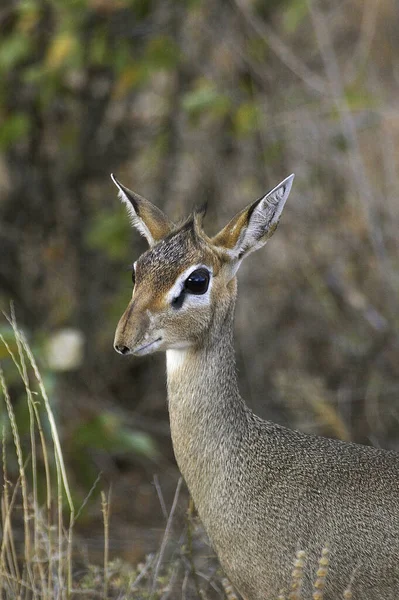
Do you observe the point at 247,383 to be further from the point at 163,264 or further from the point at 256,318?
the point at 163,264

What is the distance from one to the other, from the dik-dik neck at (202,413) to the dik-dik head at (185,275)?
0.07m

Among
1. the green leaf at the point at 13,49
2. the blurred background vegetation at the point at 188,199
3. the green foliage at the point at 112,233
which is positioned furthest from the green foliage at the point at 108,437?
the green leaf at the point at 13,49

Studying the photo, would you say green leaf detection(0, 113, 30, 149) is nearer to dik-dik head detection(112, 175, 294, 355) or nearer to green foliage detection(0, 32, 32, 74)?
green foliage detection(0, 32, 32, 74)

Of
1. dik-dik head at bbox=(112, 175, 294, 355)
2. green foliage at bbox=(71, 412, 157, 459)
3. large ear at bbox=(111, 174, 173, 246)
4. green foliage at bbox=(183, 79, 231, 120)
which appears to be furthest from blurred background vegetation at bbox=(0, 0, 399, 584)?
dik-dik head at bbox=(112, 175, 294, 355)

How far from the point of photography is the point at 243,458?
3.14 m

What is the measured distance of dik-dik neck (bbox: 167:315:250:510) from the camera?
3.12 m

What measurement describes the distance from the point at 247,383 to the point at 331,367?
525mm

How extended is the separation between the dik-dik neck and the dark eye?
Answer: 0.52 ft

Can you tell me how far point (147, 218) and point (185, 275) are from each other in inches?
15.7

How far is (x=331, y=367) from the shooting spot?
20.4ft

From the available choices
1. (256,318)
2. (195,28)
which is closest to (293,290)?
(256,318)

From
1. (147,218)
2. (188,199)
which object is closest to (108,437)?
(147,218)

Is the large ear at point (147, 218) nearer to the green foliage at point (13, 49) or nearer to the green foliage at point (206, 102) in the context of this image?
the green foliage at point (206, 102)

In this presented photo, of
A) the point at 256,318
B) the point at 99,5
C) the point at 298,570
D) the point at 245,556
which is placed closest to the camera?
the point at 298,570
